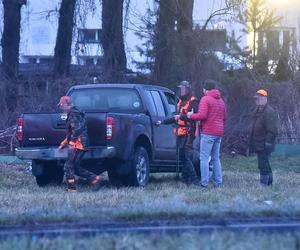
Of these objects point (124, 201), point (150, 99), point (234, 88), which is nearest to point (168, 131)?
point (150, 99)

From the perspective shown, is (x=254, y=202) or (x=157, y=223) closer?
(x=157, y=223)

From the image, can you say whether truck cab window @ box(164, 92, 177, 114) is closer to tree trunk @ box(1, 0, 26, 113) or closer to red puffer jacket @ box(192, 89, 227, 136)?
red puffer jacket @ box(192, 89, 227, 136)

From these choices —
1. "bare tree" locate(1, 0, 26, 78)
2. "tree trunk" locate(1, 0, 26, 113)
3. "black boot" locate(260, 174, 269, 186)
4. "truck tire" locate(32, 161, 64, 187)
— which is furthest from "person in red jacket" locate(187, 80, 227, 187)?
"bare tree" locate(1, 0, 26, 78)

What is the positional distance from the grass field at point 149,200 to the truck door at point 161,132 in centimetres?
55

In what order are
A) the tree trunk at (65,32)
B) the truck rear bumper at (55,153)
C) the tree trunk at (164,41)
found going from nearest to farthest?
the truck rear bumper at (55,153)
the tree trunk at (164,41)
the tree trunk at (65,32)

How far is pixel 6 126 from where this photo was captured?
25.1m

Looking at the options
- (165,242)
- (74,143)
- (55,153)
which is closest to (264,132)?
(74,143)

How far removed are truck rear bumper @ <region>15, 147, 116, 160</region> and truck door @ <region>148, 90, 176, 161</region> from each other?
1.76 meters

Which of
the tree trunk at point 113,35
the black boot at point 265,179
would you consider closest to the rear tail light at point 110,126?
the black boot at point 265,179

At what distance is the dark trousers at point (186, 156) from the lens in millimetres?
15281

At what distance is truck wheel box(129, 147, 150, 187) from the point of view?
15.0 metres

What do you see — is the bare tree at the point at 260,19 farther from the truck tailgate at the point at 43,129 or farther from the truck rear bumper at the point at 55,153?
the truck rear bumper at the point at 55,153

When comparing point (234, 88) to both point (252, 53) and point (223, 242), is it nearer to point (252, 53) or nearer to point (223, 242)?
point (252, 53)

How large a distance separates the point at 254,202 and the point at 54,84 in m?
15.4
